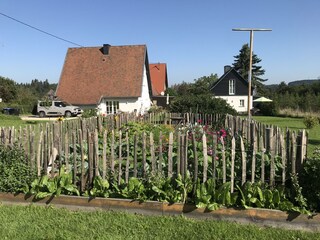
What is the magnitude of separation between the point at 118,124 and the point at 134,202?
6876 millimetres

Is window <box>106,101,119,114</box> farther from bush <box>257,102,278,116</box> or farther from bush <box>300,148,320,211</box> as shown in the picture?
bush <box>300,148,320,211</box>

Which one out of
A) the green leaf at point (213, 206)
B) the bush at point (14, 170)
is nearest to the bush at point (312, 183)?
the green leaf at point (213, 206)

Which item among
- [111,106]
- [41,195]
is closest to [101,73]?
[111,106]

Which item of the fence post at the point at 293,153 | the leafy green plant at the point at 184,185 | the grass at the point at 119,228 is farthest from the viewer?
the leafy green plant at the point at 184,185

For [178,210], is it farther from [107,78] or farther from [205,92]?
[107,78]

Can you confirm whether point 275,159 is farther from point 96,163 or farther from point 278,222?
point 96,163

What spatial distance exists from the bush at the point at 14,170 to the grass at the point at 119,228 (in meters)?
0.52

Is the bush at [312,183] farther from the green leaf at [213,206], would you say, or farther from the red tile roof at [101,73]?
the red tile roof at [101,73]

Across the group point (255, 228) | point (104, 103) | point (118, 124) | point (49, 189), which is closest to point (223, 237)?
point (255, 228)

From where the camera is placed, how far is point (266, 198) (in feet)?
13.2

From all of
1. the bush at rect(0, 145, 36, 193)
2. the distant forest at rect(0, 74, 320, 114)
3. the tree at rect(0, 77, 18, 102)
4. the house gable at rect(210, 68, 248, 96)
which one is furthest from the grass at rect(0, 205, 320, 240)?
the tree at rect(0, 77, 18, 102)

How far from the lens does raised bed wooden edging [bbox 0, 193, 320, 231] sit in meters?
3.84

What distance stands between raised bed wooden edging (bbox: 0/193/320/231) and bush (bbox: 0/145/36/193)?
14 centimetres

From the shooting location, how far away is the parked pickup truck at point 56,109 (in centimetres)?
3278
